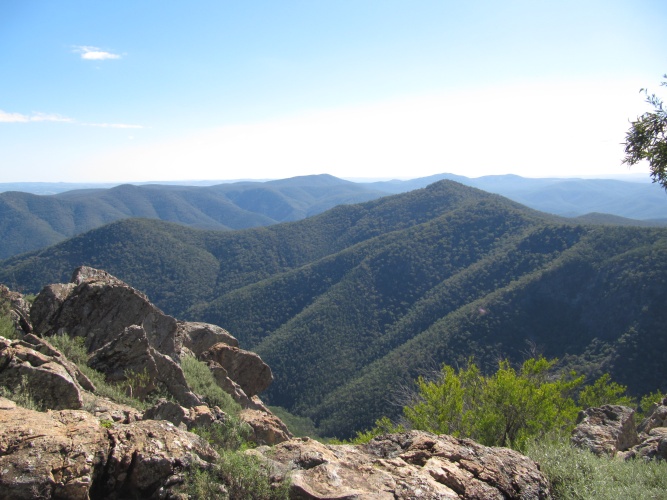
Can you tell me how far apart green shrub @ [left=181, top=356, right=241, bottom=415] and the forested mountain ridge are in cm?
3982

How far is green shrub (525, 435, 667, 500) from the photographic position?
708 centimetres

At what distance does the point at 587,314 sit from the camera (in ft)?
257

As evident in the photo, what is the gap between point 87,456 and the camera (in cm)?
534

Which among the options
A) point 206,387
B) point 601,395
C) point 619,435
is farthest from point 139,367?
point 601,395

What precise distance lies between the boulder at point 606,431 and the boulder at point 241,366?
13807 mm

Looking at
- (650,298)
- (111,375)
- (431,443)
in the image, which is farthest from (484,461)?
(650,298)

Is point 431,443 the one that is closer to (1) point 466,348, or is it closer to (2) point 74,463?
(2) point 74,463

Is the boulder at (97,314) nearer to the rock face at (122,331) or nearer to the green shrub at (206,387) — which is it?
the rock face at (122,331)

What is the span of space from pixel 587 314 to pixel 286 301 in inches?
3098

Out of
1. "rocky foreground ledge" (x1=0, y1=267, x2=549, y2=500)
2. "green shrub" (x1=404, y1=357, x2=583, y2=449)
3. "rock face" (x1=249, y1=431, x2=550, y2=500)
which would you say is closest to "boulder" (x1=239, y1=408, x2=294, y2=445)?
"rocky foreground ledge" (x1=0, y1=267, x2=549, y2=500)

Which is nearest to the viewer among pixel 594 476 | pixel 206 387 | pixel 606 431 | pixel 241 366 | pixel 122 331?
pixel 594 476

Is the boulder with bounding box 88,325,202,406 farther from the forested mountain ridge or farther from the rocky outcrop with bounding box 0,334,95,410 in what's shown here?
the forested mountain ridge

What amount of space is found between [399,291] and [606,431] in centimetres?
10531

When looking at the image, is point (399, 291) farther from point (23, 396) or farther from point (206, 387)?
point (23, 396)
